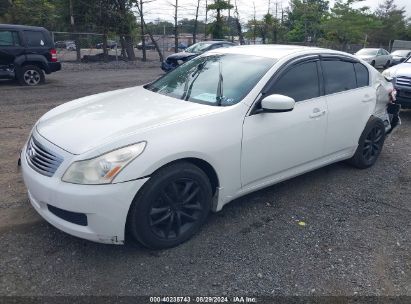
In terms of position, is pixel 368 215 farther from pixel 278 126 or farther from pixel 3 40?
pixel 3 40

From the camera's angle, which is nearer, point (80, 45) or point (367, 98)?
point (367, 98)

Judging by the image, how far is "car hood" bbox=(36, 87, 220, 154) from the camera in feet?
9.66

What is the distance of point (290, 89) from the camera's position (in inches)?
154

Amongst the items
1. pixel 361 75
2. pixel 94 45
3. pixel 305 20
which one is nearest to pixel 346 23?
pixel 305 20

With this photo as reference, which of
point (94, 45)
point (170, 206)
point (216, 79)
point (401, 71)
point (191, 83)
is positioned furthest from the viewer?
point (94, 45)

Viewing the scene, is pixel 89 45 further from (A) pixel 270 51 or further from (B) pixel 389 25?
(B) pixel 389 25

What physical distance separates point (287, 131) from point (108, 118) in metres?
1.73

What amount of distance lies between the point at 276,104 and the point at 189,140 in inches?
35.9

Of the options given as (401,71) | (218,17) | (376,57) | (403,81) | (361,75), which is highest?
(218,17)

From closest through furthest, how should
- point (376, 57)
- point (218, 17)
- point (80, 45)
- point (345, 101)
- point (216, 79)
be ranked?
point (216, 79)
point (345, 101)
point (80, 45)
point (376, 57)
point (218, 17)

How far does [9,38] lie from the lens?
1116cm

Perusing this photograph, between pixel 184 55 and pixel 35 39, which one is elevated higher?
pixel 35 39

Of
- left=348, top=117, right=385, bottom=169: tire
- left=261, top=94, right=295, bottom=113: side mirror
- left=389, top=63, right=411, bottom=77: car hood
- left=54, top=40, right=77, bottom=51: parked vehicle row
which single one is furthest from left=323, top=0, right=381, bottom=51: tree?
left=261, top=94, right=295, bottom=113: side mirror

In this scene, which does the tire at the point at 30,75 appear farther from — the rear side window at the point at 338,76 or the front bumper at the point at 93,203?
the rear side window at the point at 338,76
